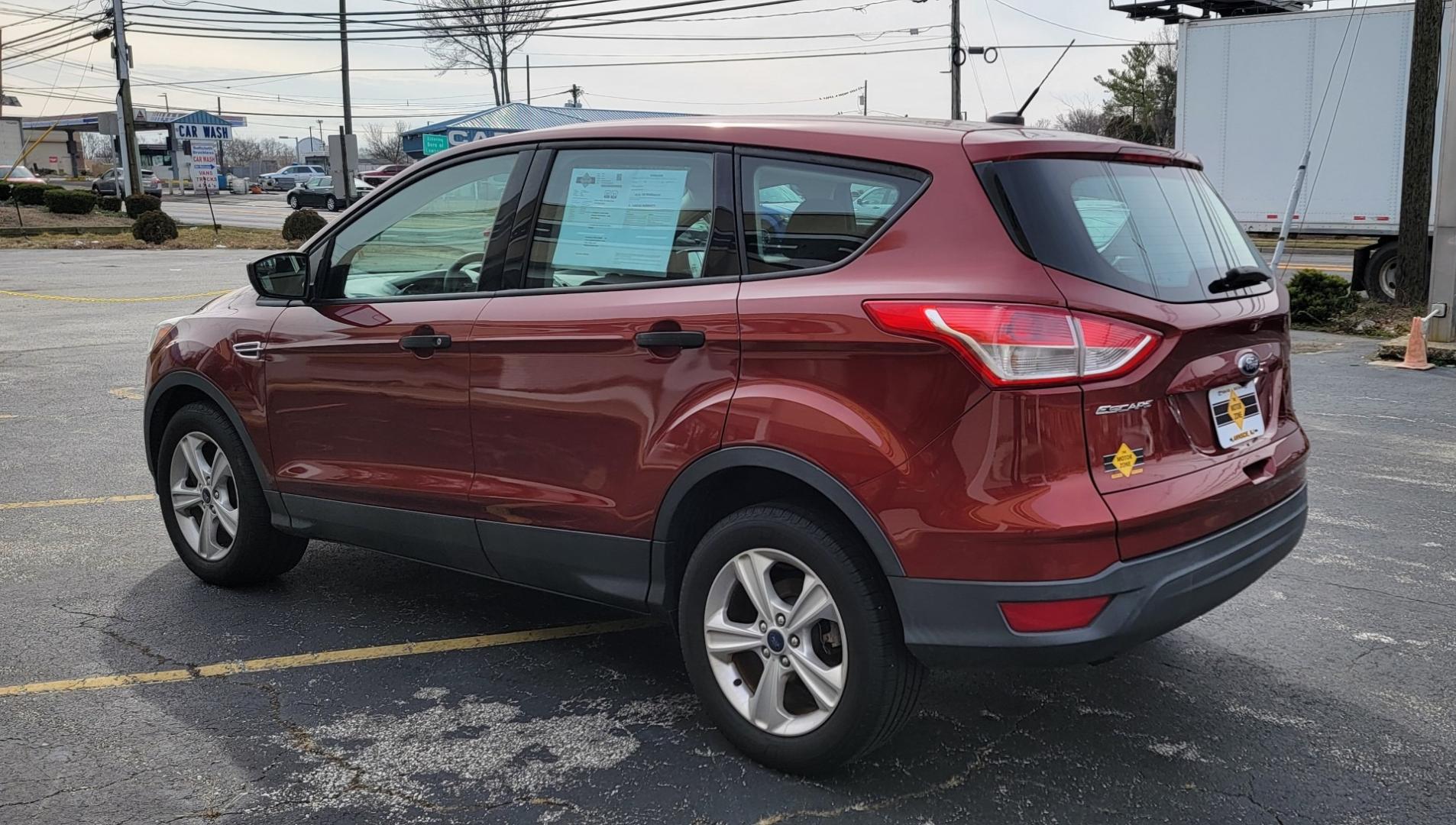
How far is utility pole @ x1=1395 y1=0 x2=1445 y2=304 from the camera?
13.8 meters

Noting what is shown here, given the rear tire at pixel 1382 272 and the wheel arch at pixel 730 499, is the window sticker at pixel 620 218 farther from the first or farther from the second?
the rear tire at pixel 1382 272

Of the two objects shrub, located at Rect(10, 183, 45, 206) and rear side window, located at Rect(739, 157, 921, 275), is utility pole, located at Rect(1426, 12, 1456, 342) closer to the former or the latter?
rear side window, located at Rect(739, 157, 921, 275)

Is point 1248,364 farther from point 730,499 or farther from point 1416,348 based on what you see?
point 1416,348

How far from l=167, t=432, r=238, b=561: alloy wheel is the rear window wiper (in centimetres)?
372

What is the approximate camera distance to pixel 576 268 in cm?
379

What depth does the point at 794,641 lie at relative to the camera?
324 cm

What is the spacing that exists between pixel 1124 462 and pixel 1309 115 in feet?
57.0

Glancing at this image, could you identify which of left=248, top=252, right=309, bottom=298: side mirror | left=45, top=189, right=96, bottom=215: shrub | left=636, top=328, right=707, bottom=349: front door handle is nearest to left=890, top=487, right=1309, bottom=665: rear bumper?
left=636, top=328, right=707, bottom=349: front door handle

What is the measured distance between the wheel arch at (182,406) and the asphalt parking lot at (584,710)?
0.55m

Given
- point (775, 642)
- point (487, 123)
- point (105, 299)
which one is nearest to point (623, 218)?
point (775, 642)

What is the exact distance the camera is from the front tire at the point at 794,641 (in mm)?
3074

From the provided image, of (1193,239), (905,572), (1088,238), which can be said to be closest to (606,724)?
(905,572)

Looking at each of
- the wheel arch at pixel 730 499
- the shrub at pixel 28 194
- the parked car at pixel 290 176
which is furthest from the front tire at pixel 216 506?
the parked car at pixel 290 176

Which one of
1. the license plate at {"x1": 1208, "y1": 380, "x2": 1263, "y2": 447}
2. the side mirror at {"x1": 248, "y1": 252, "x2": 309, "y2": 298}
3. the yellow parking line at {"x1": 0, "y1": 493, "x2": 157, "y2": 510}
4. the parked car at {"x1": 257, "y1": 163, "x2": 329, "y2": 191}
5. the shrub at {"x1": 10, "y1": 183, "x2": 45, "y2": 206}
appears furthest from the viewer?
the parked car at {"x1": 257, "y1": 163, "x2": 329, "y2": 191}
